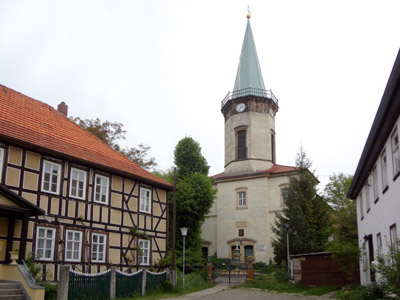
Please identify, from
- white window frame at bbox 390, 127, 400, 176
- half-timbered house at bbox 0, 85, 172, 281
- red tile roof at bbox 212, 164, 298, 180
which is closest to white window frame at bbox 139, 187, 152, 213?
half-timbered house at bbox 0, 85, 172, 281

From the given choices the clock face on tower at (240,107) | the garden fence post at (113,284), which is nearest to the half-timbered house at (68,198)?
the garden fence post at (113,284)

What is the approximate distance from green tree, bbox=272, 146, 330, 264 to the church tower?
8025mm

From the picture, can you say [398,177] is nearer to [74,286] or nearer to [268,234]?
[74,286]

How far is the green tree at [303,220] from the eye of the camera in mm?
29188

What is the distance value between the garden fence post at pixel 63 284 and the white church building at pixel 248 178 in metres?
22.5

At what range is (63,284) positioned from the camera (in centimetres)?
1442

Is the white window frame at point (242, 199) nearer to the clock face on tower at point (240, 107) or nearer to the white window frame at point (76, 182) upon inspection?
the clock face on tower at point (240, 107)

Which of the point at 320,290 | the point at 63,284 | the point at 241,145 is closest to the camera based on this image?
the point at 63,284

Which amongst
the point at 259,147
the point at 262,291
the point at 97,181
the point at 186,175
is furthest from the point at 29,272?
the point at 259,147

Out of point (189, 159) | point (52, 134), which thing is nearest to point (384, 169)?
point (52, 134)

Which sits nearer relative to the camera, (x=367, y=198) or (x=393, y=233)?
(x=393, y=233)

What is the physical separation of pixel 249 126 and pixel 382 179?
2529 centimetres

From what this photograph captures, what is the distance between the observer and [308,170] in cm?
3155

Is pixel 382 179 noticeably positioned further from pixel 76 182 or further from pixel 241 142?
pixel 241 142
